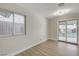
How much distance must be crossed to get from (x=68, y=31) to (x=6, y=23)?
17.1 feet

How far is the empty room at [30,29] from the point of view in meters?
3.52

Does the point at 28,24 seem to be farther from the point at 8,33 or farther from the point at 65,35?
the point at 65,35

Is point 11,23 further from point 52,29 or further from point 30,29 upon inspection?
point 52,29

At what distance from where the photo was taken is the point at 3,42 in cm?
328

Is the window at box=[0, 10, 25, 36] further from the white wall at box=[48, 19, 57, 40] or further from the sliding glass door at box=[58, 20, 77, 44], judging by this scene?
the white wall at box=[48, 19, 57, 40]

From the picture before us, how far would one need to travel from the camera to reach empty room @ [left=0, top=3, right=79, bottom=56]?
11.5 ft

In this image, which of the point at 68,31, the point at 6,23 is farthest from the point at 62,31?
the point at 6,23

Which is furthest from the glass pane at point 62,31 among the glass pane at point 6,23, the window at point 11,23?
the glass pane at point 6,23

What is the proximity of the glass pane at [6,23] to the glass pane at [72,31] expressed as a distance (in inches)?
191

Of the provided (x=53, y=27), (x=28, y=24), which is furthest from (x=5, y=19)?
(x=53, y=27)

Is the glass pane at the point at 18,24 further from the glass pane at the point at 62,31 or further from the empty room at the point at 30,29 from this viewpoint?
the glass pane at the point at 62,31

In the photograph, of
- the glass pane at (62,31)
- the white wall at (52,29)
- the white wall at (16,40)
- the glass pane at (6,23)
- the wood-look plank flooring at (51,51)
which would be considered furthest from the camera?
the white wall at (52,29)

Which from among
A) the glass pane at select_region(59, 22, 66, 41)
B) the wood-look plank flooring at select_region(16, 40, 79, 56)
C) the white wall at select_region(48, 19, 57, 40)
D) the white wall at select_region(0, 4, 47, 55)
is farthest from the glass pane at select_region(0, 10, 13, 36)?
the white wall at select_region(48, 19, 57, 40)

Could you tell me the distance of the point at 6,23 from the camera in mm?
3705
